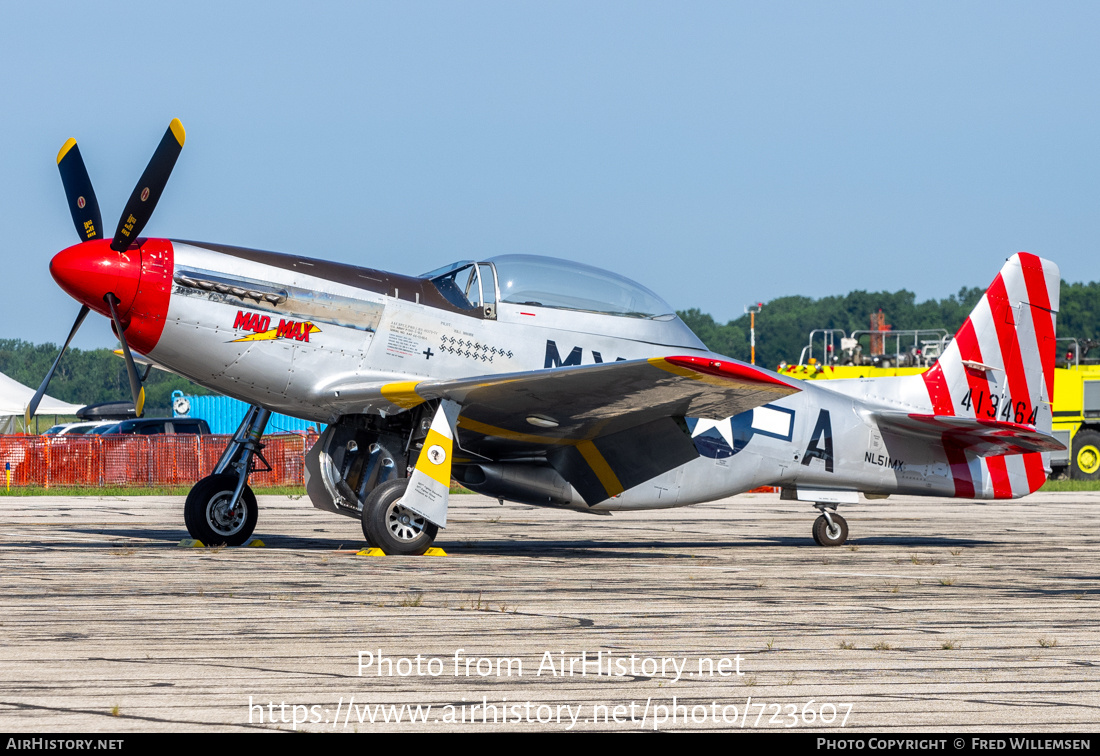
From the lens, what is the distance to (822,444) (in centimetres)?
1330

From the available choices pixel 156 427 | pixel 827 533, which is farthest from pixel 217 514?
pixel 156 427

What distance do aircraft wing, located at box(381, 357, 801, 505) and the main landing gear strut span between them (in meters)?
1.99

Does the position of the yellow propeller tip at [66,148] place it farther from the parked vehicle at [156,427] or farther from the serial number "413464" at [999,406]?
the parked vehicle at [156,427]

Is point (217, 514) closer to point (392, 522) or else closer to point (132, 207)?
point (392, 522)

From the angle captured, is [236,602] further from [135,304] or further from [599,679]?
[135,304]

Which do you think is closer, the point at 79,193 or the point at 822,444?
the point at 79,193

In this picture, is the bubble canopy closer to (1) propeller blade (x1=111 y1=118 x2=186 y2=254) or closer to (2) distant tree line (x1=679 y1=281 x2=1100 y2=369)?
(1) propeller blade (x1=111 y1=118 x2=186 y2=254)

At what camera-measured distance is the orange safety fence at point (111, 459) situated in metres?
30.5

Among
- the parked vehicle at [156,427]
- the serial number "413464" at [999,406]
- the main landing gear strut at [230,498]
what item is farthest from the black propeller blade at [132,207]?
the parked vehicle at [156,427]

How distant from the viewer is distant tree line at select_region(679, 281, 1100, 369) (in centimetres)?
13362

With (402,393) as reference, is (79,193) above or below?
above

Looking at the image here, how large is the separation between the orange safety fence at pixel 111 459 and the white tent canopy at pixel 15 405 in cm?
1883

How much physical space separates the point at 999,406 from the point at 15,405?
4727 centimetres

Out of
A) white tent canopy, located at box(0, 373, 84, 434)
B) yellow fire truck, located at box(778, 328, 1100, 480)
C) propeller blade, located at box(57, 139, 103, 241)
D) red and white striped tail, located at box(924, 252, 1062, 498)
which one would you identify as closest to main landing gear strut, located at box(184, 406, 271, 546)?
propeller blade, located at box(57, 139, 103, 241)
